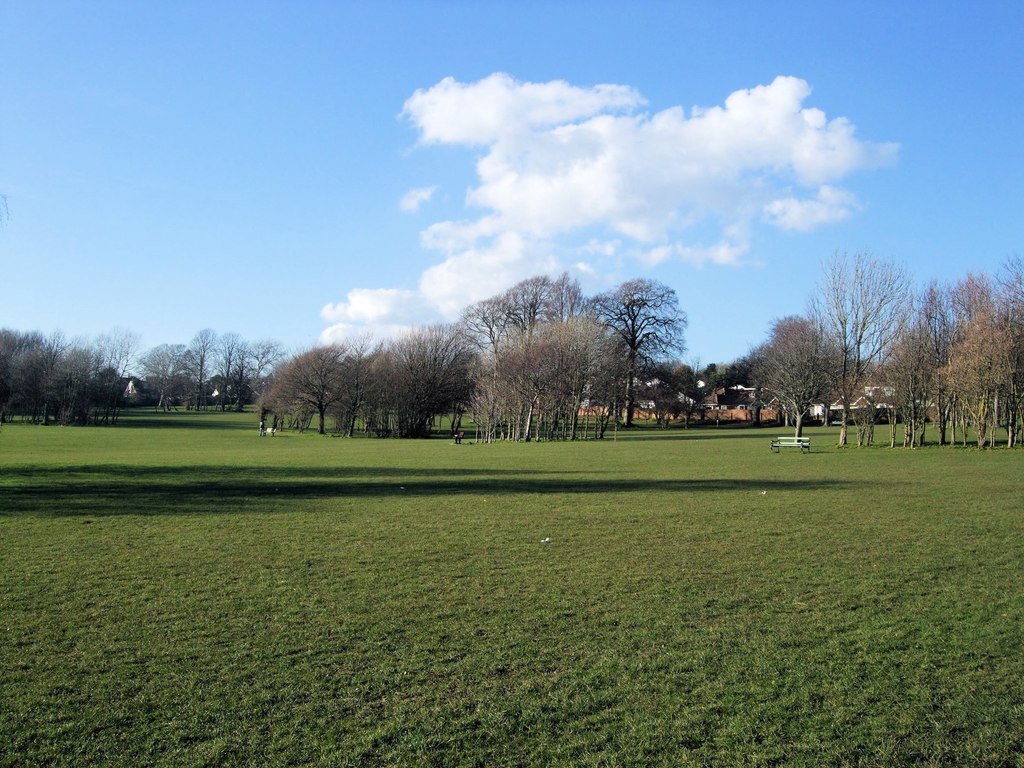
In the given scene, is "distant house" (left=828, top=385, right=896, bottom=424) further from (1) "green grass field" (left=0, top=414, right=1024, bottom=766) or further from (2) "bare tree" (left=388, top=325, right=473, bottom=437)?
(2) "bare tree" (left=388, top=325, right=473, bottom=437)

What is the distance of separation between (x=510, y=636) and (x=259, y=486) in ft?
54.0

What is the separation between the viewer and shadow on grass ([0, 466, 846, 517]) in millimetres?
17375

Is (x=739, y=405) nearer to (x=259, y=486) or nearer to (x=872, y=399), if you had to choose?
(x=872, y=399)

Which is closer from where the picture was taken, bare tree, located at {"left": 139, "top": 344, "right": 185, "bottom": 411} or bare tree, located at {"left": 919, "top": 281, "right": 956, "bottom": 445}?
bare tree, located at {"left": 919, "top": 281, "right": 956, "bottom": 445}

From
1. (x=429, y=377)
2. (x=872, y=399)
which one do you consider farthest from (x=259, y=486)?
(x=429, y=377)

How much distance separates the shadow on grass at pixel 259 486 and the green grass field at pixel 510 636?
135cm

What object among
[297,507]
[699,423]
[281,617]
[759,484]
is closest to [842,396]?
[759,484]

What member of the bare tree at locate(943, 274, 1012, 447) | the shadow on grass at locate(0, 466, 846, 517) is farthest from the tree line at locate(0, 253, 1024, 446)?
the shadow on grass at locate(0, 466, 846, 517)

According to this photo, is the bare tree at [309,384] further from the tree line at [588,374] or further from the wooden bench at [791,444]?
the wooden bench at [791,444]

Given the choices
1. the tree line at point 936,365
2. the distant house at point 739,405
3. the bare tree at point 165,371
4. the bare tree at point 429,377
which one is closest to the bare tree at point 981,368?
the tree line at point 936,365

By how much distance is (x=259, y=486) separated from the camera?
22.0 m

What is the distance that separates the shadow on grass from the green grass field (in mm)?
1353

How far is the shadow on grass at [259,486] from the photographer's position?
17375 mm

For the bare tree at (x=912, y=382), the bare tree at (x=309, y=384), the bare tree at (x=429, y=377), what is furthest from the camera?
the bare tree at (x=309, y=384)
